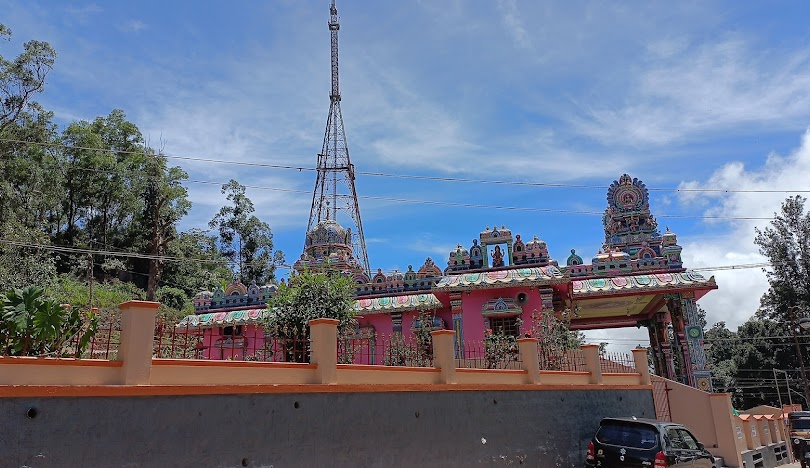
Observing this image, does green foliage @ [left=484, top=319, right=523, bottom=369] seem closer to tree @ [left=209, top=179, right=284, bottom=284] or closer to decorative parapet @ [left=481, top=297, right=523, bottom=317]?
decorative parapet @ [left=481, top=297, right=523, bottom=317]

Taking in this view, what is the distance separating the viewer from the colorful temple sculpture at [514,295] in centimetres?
2036

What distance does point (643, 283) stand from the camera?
67.9ft

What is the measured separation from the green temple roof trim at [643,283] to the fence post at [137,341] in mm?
16983

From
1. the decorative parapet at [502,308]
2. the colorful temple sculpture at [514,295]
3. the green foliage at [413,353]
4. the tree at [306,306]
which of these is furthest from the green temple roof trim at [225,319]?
the decorative parapet at [502,308]

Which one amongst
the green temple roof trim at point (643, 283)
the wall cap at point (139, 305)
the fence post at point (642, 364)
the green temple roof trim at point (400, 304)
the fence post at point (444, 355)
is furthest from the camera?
the green temple roof trim at point (400, 304)

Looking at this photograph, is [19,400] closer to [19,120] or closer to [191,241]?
[19,120]

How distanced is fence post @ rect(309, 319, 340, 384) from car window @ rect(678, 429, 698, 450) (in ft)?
22.6

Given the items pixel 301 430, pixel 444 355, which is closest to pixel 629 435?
pixel 444 355

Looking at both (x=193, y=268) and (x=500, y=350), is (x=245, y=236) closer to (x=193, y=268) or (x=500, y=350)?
(x=193, y=268)

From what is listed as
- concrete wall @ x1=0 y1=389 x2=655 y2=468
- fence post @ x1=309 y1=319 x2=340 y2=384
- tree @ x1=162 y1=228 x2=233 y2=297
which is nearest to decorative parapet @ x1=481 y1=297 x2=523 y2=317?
concrete wall @ x1=0 y1=389 x2=655 y2=468

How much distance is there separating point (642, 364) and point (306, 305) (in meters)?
9.35

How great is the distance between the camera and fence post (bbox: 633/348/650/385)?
53.2 ft

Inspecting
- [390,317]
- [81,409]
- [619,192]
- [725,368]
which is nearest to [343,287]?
[390,317]

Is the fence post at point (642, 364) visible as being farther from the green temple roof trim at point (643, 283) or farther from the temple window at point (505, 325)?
the temple window at point (505, 325)
